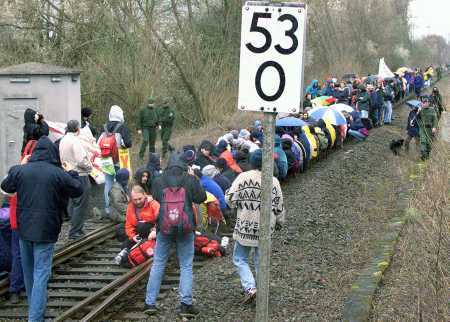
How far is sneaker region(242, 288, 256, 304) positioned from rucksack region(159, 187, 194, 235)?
3.41 feet

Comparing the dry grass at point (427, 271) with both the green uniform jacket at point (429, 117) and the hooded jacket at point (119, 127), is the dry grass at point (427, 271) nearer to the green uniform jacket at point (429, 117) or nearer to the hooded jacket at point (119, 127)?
the hooded jacket at point (119, 127)

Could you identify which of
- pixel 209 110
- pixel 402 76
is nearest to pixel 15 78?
pixel 209 110

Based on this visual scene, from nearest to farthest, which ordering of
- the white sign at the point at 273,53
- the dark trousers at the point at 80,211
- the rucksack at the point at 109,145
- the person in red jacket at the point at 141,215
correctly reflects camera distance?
1. the white sign at the point at 273,53
2. the person in red jacket at the point at 141,215
3. the dark trousers at the point at 80,211
4. the rucksack at the point at 109,145

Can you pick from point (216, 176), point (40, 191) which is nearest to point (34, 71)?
point (216, 176)

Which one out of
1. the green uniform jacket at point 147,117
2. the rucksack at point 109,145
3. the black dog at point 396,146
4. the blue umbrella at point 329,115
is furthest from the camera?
the black dog at point 396,146

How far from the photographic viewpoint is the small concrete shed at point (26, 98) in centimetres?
1406

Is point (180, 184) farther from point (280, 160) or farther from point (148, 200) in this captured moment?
point (280, 160)

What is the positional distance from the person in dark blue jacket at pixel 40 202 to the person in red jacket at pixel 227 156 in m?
5.43

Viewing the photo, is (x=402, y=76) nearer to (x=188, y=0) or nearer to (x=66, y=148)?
(x=188, y=0)

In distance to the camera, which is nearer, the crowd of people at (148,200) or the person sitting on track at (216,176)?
the crowd of people at (148,200)

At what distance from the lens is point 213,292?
8.21 meters

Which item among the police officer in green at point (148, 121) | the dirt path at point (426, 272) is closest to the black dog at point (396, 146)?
the police officer in green at point (148, 121)

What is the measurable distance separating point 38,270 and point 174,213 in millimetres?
1421

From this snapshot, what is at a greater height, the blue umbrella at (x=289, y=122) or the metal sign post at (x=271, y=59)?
the metal sign post at (x=271, y=59)
